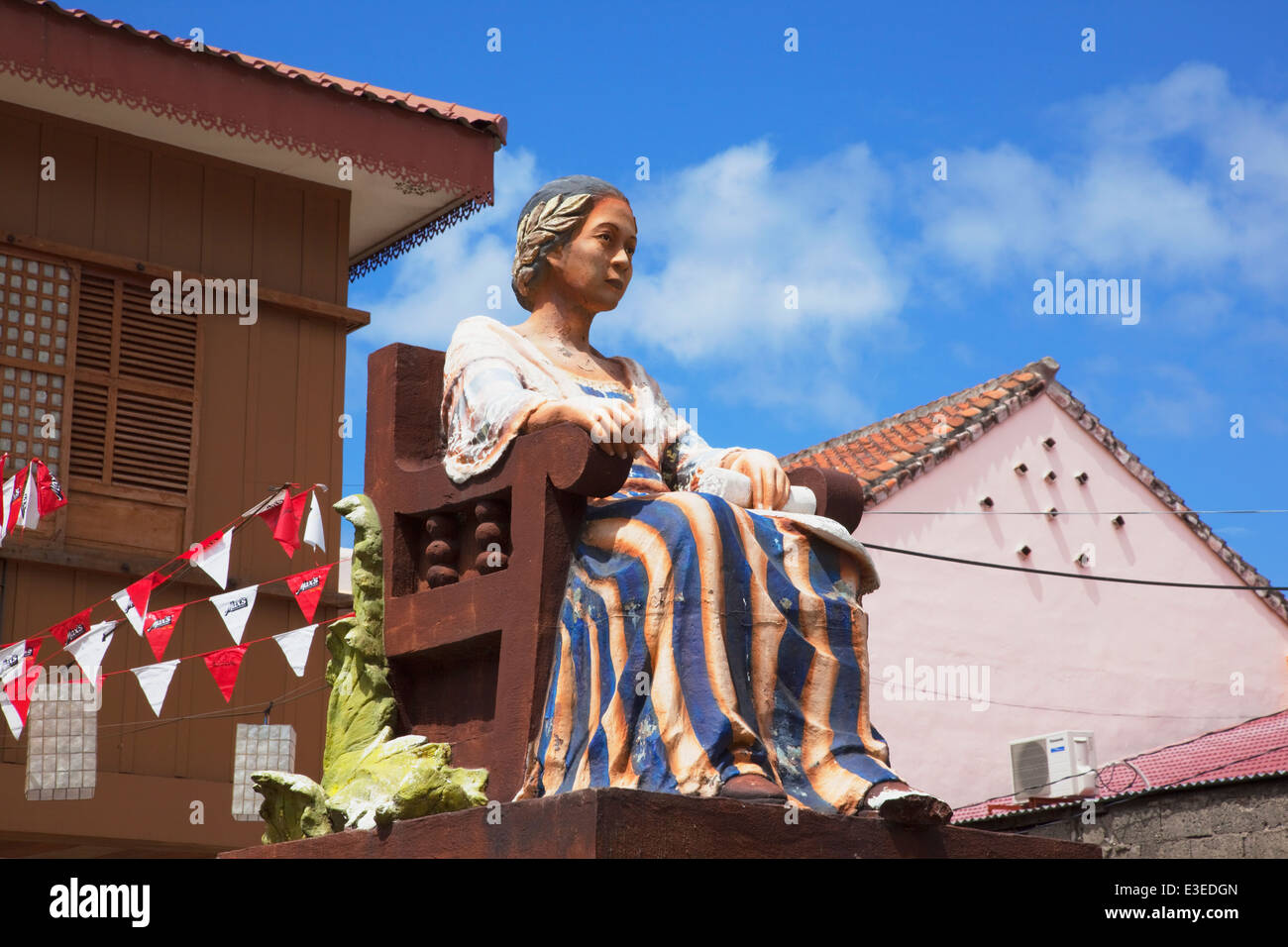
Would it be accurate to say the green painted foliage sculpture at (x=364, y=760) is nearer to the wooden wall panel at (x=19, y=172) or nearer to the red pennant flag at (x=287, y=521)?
the red pennant flag at (x=287, y=521)

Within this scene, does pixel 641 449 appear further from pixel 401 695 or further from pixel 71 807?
pixel 71 807

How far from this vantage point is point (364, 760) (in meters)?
5.14

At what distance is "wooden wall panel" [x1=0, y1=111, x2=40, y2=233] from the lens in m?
11.7

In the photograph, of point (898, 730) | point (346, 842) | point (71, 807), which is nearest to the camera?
point (346, 842)

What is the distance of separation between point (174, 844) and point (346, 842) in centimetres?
696

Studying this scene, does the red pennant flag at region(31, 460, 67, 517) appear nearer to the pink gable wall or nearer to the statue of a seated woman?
the statue of a seated woman

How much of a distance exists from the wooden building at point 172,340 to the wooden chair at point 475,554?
6119 millimetres

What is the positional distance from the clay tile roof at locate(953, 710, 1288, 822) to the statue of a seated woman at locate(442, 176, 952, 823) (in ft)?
22.3

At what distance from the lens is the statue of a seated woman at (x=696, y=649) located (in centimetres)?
449

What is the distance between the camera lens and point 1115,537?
53.5 feet

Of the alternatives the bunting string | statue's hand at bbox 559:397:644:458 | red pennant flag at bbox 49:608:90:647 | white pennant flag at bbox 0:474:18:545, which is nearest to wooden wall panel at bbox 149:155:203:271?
the bunting string

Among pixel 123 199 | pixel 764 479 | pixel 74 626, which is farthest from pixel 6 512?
pixel 764 479

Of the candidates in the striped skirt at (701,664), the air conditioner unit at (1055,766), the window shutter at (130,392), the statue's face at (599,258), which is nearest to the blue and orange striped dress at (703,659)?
the striped skirt at (701,664)
